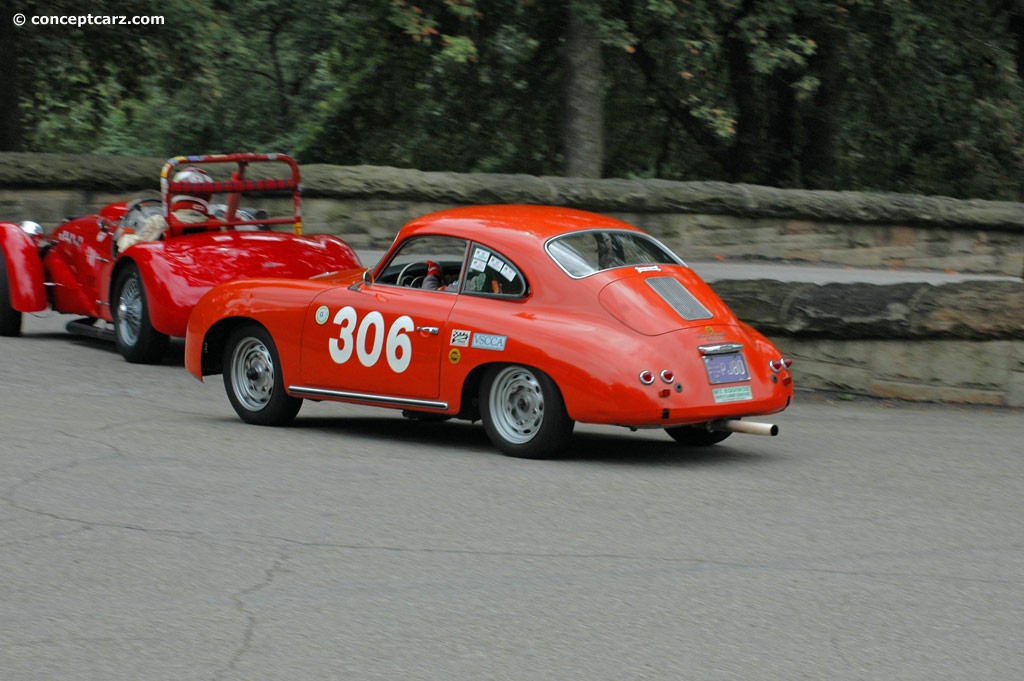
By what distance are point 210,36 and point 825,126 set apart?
9.87 metres

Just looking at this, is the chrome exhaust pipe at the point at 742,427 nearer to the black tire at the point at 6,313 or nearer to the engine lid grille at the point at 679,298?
the engine lid grille at the point at 679,298

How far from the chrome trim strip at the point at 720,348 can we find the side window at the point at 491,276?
111cm

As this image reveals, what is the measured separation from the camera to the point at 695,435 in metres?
8.91

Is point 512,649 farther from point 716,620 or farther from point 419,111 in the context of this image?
point 419,111

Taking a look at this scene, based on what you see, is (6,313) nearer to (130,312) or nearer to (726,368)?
(130,312)

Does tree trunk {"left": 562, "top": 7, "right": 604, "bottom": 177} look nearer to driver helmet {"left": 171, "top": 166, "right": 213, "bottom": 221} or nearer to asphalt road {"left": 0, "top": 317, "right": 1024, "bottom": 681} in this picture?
driver helmet {"left": 171, "top": 166, "right": 213, "bottom": 221}

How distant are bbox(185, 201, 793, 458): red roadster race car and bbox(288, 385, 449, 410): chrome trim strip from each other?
0.01m

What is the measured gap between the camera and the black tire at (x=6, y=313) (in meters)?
13.1

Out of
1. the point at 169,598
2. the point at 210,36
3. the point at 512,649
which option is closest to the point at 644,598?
the point at 512,649

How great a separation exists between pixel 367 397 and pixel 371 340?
0.35 meters

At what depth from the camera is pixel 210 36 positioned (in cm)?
2205

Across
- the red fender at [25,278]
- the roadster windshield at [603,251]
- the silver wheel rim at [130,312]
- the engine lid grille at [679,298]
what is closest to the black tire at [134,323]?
the silver wheel rim at [130,312]

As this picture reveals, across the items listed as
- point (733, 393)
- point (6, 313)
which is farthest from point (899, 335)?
point (6, 313)

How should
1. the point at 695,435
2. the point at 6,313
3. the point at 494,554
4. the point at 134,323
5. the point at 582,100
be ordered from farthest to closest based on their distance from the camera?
the point at 582,100 → the point at 6,313 → the point at 134,323 → the point at 695,435 → the point at 494,554
